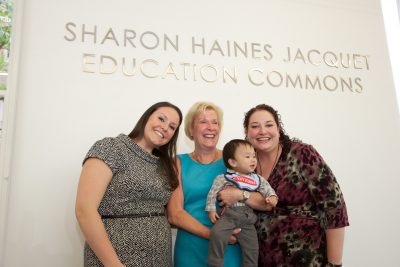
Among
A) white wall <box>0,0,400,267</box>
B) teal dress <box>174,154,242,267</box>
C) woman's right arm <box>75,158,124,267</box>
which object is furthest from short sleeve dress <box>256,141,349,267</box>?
white wall <box>0,0,400,267</box>

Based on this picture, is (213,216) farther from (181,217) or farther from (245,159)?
(245,159)

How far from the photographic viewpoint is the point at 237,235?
1.83 metres

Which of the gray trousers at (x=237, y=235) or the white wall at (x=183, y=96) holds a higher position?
the white wall at (x=183, y=96)

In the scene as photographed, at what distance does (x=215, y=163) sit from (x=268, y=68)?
1.51 m

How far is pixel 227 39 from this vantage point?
3125 mm

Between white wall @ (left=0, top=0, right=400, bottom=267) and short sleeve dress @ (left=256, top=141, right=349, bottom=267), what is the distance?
45.3 inches

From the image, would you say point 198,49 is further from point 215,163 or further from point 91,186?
point 91,186

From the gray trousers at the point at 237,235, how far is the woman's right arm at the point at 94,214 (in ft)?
1.70

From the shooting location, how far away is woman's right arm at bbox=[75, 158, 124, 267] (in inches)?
59.9

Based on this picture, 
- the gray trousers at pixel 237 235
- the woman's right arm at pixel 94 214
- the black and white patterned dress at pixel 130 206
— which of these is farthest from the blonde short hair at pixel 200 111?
the woman's right arm at pixel 94 214

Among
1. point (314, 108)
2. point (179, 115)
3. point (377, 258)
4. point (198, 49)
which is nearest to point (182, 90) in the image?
point (198, 49)

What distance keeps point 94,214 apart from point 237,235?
822 mm

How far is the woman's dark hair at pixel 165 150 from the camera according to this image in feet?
6.40

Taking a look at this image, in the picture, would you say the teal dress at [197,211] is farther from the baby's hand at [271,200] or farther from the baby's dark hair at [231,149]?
the baby's hand at [271,200]
